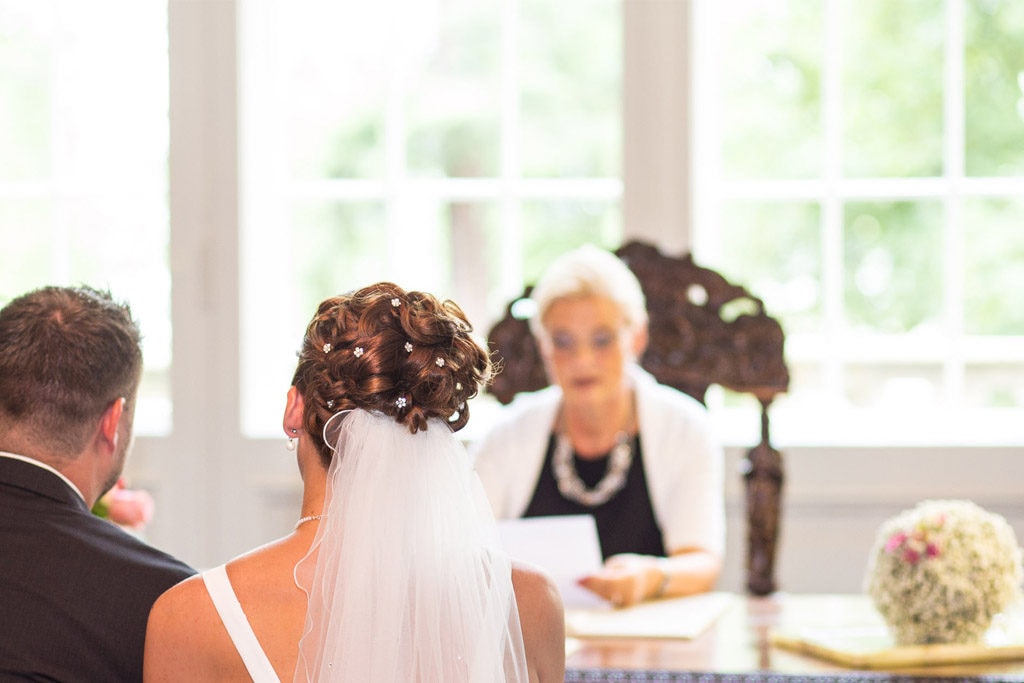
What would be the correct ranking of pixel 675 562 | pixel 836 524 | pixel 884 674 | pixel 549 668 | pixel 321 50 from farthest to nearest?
pixel 321 50 → pixel 836 524 → pixel 675 562 → pixel 884 674 → pixel 549 668

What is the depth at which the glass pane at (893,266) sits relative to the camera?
412 centimetres

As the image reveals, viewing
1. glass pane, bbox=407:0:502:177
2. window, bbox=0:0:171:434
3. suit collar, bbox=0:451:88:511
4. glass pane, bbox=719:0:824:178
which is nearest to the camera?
suit collar, bbox=0:451:88:511

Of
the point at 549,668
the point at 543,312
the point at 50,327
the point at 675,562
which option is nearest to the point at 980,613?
the point at 675,562

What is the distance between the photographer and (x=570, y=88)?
167 inches

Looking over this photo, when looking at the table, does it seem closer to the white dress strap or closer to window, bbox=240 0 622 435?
the white dress strap

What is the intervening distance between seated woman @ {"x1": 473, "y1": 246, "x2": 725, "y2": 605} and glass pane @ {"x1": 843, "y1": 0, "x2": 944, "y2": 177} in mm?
1303

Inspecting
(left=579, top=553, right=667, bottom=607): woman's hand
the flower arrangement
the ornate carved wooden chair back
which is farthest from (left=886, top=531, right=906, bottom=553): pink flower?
the ornate carved wooden chair back

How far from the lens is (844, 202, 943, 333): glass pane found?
4.12m

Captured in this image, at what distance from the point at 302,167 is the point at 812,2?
5.94 ft

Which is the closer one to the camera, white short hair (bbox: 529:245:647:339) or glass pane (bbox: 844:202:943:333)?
white short hair (bbox: 529:245:647:339)

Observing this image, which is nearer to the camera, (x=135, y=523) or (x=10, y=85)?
(x=135, y=523)

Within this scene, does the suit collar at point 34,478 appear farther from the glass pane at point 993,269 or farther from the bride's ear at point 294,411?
the glass pane at point 993,269

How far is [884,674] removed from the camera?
83.0 inches

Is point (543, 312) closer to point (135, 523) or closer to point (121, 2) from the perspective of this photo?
point (135, 523)
